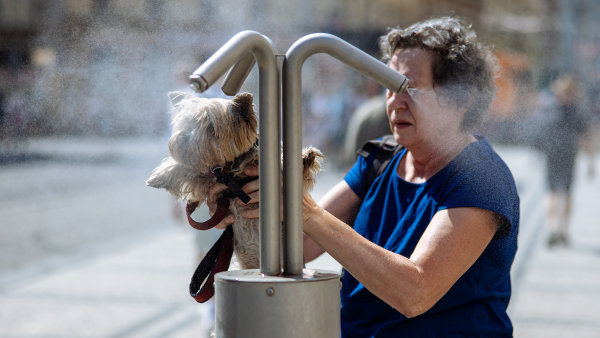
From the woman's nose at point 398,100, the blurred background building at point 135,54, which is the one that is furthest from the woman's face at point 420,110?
the blurred background building at point 135,54

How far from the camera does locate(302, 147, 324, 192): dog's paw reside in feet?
4.36

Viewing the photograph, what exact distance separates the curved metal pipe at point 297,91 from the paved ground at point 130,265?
3.70ft

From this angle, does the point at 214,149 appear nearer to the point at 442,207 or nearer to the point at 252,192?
the point at 252,192

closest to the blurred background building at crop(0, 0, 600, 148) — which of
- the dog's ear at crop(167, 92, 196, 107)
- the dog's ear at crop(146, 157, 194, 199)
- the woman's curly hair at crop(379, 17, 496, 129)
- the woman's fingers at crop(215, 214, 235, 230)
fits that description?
the woman's curly hair at crop(379, 17, 496, 129)

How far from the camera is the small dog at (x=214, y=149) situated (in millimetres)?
1356

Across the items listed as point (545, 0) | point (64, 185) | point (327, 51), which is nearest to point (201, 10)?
point (327, 51)

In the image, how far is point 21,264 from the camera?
224 inches

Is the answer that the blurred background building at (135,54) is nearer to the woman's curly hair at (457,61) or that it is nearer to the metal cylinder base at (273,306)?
the woman's curly hair at (457,61)

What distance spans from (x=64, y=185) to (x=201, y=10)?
9.78 meters

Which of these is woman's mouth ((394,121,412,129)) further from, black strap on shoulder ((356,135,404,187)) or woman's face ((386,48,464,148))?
black strap on shoulder ((356,135,404,187))

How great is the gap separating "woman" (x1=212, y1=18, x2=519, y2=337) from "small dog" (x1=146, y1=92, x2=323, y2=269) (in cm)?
25

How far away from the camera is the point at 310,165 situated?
135 cm

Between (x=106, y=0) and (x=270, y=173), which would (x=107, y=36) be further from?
(x=270, y=173)

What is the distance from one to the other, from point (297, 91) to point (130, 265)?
4859 mm
